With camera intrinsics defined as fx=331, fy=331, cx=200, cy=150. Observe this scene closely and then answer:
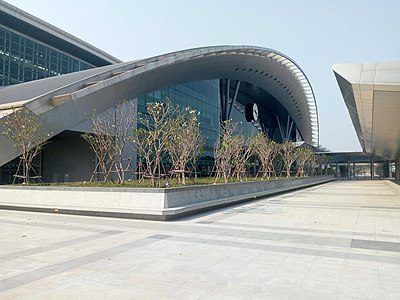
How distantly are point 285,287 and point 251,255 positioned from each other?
1627 millimetres

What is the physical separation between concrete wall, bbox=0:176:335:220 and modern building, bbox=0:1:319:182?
357 inches

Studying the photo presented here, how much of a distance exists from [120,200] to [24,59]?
3517cm

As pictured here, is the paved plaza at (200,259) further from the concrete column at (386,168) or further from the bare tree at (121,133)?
the concrete column at (386,168)

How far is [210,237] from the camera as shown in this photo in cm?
747

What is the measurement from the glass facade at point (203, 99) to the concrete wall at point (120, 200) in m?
18.5

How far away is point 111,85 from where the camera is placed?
24188 millimetres

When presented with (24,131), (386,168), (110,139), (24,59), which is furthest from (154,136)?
(386,168)

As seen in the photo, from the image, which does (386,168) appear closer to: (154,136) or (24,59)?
A: (24,59)

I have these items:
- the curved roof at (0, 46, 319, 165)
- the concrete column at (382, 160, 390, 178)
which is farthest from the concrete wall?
the concrete column at (382, 160, 390, 178)

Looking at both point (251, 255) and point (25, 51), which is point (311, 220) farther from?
point (25, 51)

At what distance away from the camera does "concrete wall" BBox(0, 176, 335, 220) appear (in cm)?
1009

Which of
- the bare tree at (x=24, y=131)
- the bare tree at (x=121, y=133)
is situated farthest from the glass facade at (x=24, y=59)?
the bare tree at (x=24, y=131)

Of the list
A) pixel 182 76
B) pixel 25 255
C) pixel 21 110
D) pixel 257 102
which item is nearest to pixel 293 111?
pixel 257 102

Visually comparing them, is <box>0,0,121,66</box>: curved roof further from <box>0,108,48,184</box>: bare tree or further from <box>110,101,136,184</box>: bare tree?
<box>0,108,48,184</box>: bare tree
